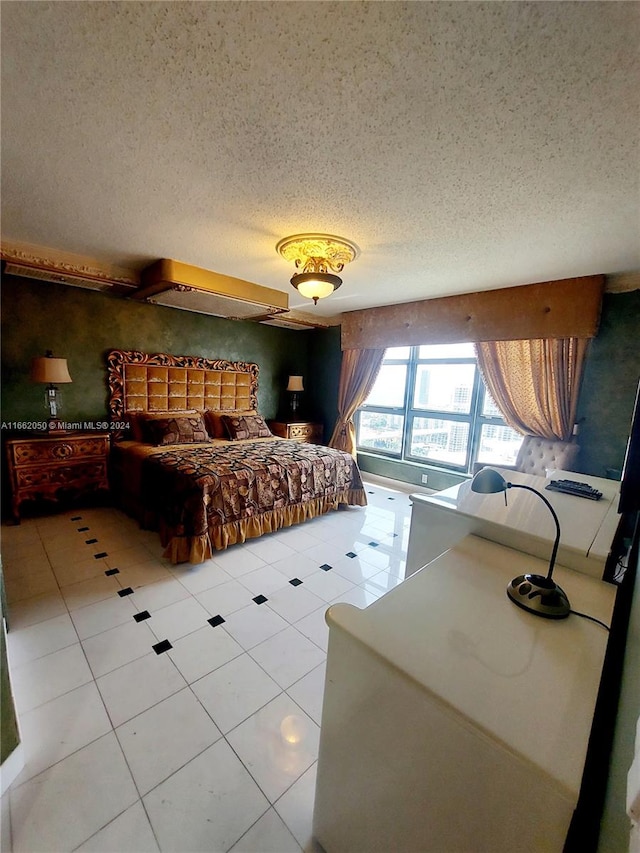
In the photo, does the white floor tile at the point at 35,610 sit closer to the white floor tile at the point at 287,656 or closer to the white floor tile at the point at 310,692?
the white floor tile at the point at 287,656

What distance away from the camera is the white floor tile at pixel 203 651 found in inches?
68.0

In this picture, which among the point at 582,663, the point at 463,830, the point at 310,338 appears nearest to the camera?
the point at 463,830

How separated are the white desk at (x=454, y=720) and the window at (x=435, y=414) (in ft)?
10.8

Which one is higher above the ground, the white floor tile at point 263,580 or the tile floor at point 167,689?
the white floor tile at point 263,580

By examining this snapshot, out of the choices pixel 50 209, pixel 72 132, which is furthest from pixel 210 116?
pixel 50 209

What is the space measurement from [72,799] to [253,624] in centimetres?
100

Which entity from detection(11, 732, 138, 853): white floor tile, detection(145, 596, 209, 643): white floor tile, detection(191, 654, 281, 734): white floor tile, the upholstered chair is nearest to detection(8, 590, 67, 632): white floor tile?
detection(145, 596, 209, 643): white floor tile

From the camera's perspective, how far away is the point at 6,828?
1.09 m

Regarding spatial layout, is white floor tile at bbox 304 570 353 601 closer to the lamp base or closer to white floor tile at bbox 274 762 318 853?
white floor tile at bbox 274 762 318 853

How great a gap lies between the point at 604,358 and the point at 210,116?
3554 millimetres

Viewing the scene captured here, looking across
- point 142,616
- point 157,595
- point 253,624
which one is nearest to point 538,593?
point 253,624

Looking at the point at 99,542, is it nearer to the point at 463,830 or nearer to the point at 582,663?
the point at 463,830

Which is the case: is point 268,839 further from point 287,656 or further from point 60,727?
point 60,727

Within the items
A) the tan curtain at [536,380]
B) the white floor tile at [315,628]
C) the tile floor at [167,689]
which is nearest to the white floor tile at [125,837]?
the tile floor at [167,689]
